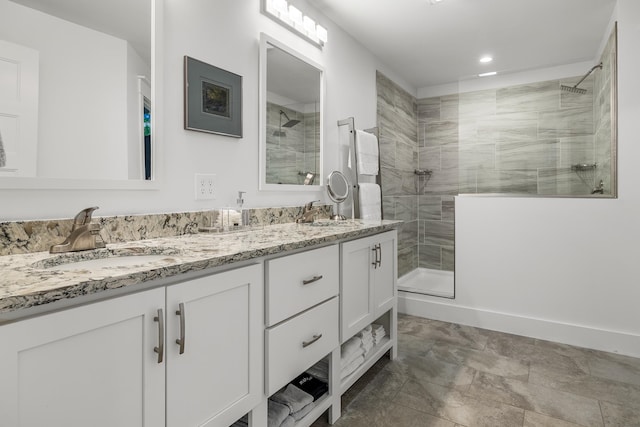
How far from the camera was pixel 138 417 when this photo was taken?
84 centimetres

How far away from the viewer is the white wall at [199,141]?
1.19 meters

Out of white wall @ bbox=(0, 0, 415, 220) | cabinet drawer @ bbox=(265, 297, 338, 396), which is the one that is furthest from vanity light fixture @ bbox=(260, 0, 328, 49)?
cabinet drawer @ bbox=(265, 297, 338, 396)

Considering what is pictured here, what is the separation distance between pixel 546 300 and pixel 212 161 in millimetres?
2488

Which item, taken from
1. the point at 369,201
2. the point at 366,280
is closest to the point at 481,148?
the point at 369,201

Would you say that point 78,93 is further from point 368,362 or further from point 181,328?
point 368,362

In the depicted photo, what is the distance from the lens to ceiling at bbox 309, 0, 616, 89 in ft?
7.77

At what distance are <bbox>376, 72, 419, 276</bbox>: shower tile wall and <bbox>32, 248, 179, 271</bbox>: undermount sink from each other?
7.88 feet

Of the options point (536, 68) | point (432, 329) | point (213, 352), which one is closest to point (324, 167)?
point (432, 329)

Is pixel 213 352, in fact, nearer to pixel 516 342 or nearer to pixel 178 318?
pixel 178 318

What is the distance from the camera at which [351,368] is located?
185 centimetres

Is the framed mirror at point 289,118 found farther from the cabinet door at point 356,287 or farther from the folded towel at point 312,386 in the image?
the folded towel at point 312,386

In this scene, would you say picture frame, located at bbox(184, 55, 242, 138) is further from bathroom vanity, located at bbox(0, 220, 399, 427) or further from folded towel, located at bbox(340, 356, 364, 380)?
folded towel, located at bbox(340, 356, 364, 380)

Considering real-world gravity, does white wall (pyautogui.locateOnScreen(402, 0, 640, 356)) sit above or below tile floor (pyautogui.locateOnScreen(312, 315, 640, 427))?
above

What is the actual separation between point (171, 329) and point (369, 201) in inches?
Answer: 77.7
